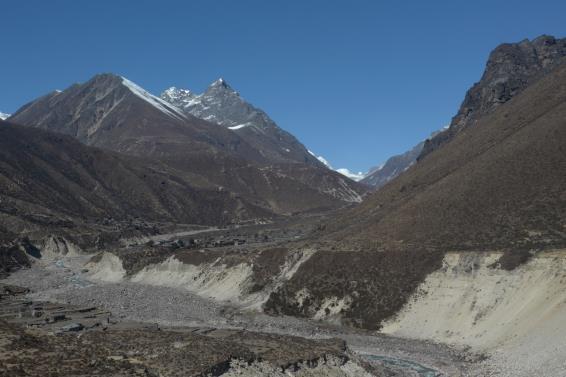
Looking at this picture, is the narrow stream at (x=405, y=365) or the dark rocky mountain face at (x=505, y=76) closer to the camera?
the narrow stream at (x=405, y=365)

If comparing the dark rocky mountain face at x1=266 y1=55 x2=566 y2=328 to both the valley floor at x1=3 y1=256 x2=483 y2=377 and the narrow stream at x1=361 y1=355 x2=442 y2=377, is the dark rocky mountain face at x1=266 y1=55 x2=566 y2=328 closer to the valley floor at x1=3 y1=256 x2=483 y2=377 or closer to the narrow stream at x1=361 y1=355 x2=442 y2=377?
the valley floor at x1=3 y1=256 x2=483 y2=377

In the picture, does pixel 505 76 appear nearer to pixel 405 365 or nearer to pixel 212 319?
pixel 212 319

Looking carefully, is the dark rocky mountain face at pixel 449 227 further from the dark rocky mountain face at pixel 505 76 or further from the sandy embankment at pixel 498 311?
the dark rocky mountain face at pixel 505 76

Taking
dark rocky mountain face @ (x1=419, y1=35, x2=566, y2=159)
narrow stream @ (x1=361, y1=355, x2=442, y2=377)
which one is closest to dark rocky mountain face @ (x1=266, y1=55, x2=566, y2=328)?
narrow stream @ (x1=361, y1=355, x2=442, y2=377)

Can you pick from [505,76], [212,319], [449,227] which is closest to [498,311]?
[449,227]

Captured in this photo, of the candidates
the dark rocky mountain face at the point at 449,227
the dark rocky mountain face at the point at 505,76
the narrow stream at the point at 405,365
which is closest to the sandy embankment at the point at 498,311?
the dark rocky mountain face at the point at 449,227

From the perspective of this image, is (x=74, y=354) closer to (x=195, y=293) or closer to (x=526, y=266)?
(x=526, y=266)
